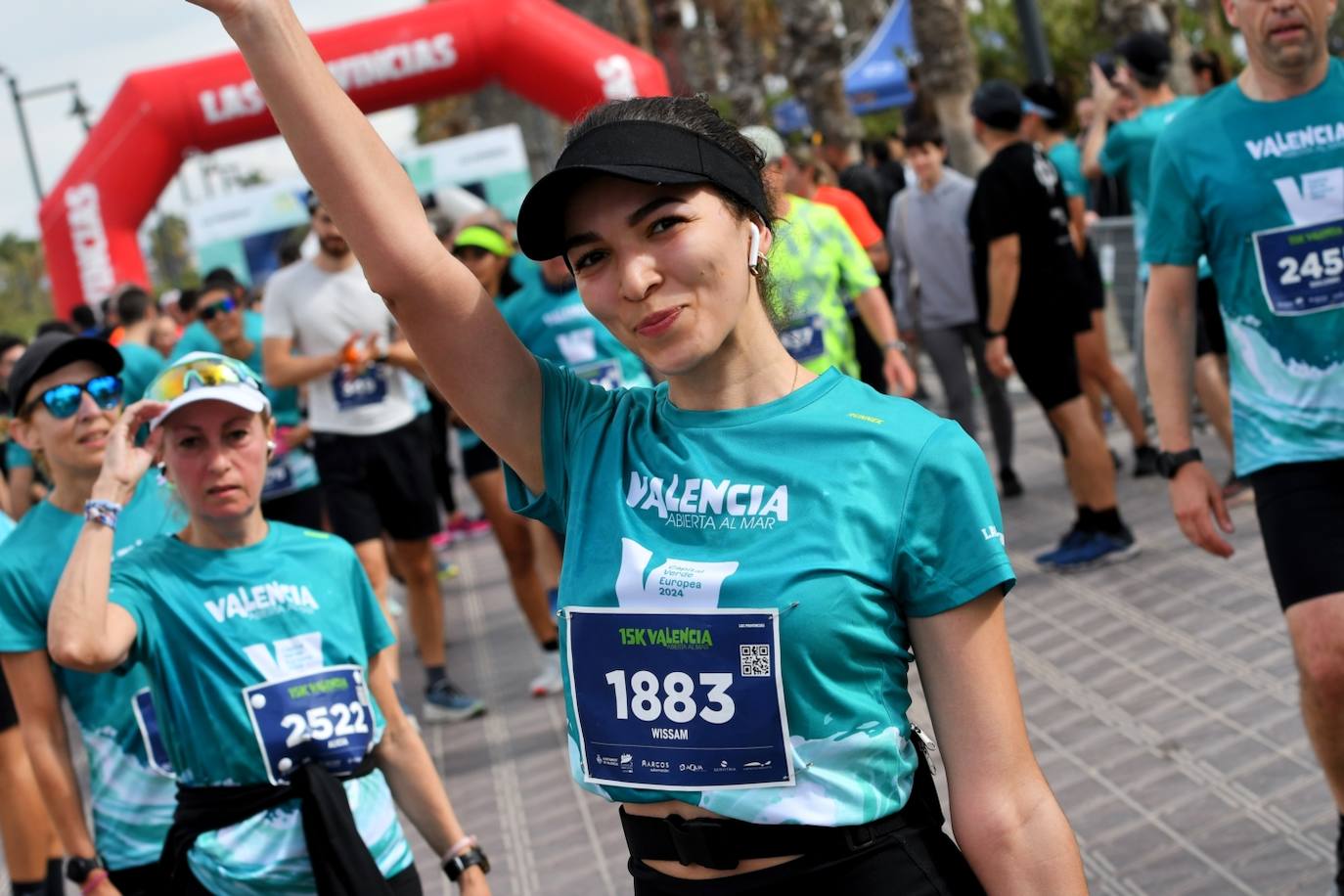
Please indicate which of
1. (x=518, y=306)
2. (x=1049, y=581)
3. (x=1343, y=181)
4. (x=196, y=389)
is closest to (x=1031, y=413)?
(x=1049, y=581)

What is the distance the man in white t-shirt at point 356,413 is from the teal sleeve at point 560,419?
544 cm

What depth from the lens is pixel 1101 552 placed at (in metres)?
8.38

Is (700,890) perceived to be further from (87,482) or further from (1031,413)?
(1031,413)

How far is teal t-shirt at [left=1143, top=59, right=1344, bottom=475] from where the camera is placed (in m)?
4.14

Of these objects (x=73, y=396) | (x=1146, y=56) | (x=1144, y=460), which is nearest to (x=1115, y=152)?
(x=1146, y=56)

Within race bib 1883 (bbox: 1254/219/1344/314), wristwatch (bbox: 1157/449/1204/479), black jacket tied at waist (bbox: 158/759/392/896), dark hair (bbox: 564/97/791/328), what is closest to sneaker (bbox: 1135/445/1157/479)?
wristwatch (bbox: 1157/449/1204/479)

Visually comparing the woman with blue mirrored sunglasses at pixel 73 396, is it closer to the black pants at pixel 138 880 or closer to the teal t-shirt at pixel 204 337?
the black pants at pixel 138 880

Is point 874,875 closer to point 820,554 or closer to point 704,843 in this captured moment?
point 704,843

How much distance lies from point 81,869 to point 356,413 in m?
4.34

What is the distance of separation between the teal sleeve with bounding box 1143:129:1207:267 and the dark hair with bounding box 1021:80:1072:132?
7.02m

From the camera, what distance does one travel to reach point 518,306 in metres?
7.75

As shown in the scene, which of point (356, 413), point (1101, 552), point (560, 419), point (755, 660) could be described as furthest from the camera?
point (1101, 552)

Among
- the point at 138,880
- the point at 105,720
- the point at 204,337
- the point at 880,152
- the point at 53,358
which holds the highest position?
the point at 880,152

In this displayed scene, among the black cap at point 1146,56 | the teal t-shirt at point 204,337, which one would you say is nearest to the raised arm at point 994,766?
the black cap at point 1146,56
